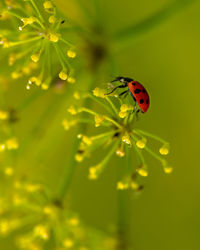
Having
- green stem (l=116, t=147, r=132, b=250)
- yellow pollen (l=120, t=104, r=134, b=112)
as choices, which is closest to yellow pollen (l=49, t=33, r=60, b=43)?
yellow pollen (l=120, t=104, r=134, b=112)

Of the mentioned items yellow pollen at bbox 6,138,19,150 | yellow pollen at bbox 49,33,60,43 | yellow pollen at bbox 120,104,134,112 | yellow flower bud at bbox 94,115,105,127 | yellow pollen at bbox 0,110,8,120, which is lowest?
yellow pollen at bbox 120,104,134,112

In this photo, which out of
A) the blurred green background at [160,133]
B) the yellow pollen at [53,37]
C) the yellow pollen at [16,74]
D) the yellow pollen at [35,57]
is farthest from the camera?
the blurred green background at [160,133]

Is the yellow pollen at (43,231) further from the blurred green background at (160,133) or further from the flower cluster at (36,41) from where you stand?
the blurred green background at (160,133)

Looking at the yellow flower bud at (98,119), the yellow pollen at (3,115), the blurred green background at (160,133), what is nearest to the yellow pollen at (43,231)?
the yellow pollen at (3,115)

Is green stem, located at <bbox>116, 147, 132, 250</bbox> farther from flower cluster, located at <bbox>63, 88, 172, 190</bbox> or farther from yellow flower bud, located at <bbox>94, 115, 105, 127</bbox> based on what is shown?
yellow flower bud, located at <bbox>94, 115, 105, 127</bbox>

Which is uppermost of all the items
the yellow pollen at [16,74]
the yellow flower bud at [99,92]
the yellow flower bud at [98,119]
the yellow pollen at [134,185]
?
the yellow pollen at [16,74]

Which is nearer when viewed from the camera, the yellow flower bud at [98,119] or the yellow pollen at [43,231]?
the yellow flower bud at [98,119]

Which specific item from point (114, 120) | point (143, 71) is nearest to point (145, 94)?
point (114, 120)
